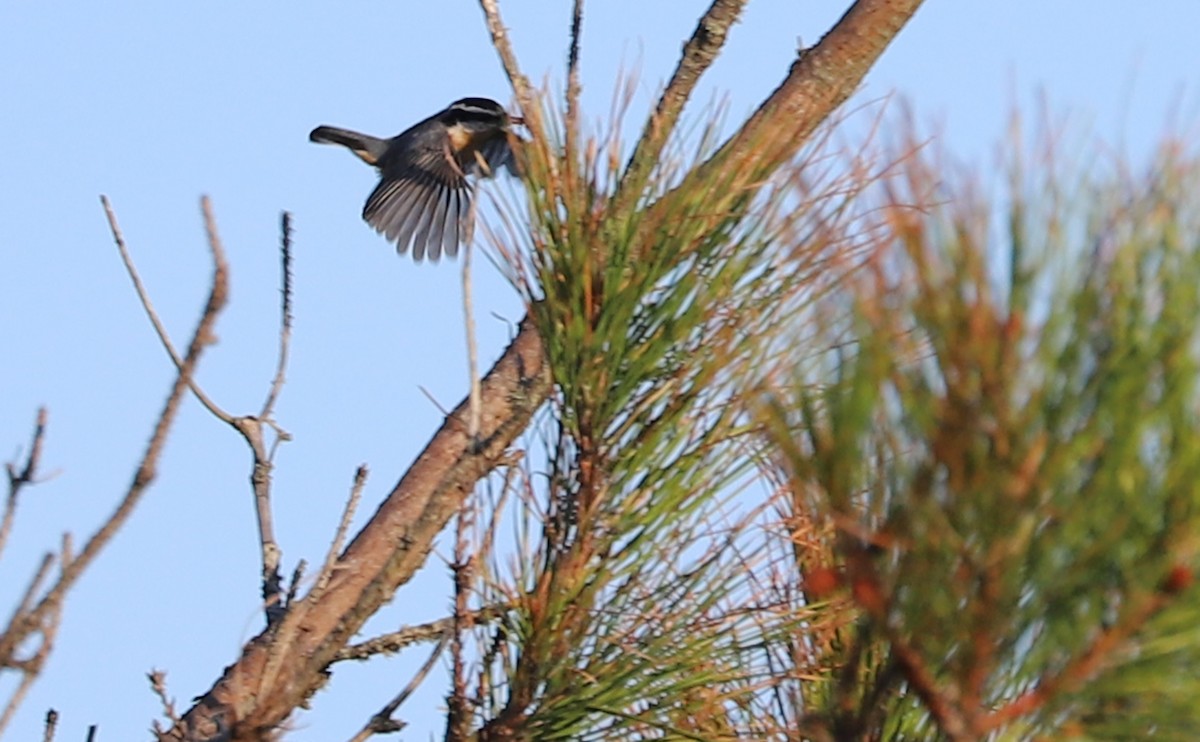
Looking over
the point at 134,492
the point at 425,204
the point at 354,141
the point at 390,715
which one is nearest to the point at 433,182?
the point at 425,204

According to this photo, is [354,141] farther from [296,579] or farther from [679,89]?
[296,579]

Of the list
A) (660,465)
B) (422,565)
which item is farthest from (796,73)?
(422,565)

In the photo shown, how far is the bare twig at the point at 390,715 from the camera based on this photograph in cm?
119

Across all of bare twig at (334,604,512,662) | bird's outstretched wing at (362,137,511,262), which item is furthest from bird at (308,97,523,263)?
bare twig at (334,604,512,662)

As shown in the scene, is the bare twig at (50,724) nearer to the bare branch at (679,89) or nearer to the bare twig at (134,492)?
the bare twig at (134,492)

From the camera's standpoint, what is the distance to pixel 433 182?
4.11 metres

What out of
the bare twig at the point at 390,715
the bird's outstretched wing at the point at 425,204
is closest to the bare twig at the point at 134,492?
the bare twig at the point at 390,715

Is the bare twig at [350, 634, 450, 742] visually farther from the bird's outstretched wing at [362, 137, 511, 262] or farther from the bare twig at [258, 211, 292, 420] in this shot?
the bird's outstretched wing at [362, 137, 511, 262]

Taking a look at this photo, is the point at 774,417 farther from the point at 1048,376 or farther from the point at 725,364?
the point at 725,364

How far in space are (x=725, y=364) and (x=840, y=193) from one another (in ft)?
0.48

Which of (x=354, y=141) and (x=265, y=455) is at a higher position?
(x=354, y=141)

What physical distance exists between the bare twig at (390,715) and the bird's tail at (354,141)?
3.61 meters

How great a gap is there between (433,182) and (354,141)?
700 millimetres

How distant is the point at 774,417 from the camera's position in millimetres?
903
